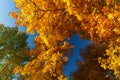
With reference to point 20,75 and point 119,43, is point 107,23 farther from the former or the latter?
point 20,75

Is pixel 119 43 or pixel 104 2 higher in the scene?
pixel 104 2

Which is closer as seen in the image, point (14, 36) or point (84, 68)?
point (14, 36)

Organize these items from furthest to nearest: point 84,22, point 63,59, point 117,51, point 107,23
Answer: point 63,59 → point 84,22 → point 117,51 → point 107,23

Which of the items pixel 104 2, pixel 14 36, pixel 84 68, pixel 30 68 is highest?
pixel 104 2

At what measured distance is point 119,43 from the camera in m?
33.7

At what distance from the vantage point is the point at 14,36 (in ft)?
138

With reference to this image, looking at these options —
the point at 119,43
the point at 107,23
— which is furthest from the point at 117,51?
the point at 107,23

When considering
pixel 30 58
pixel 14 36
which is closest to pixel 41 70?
pixel 30 58

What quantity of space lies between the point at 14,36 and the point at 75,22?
7.79m

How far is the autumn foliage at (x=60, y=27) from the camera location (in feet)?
106

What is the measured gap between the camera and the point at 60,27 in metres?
39.4

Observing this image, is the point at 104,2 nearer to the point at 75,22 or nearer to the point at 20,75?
the point at 75,22

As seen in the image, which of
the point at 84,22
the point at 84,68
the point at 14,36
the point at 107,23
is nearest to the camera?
the point at 107,23

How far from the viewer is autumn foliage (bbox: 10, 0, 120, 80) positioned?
106 feet
